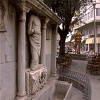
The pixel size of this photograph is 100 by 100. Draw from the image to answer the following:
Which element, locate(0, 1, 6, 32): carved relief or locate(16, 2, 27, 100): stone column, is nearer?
locate(0, 1, 6, 32): carved relief

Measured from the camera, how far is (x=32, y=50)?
169 inches

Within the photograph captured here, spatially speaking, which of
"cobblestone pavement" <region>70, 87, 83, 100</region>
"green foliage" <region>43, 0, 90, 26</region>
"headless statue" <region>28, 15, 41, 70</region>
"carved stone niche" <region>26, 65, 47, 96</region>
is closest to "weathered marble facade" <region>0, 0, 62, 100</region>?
"carved stone niche" <region>26, 65, 47, 96</region>

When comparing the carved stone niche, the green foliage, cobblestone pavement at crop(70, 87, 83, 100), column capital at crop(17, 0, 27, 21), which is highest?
the green foliage

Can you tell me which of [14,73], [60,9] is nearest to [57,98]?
[14,73]

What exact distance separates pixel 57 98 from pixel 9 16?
411cm

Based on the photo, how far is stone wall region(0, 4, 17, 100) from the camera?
124 inches

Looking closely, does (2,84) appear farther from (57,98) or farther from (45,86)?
(57,98)

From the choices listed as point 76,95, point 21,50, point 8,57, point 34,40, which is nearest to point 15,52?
point 21,50

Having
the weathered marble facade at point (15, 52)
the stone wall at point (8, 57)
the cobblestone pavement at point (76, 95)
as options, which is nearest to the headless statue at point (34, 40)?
the weathered marble facade at point (15, 52)

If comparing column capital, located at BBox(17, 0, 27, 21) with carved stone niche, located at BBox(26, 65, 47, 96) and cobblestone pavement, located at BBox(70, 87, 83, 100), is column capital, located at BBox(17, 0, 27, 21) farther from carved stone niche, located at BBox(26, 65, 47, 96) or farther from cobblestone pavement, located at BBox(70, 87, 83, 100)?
cobblestone pavement, located at BBox(70, 87, 83, 100)

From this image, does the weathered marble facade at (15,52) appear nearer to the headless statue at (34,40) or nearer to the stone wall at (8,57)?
the stone wall at (8,57)

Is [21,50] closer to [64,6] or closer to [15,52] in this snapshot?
[15,52]

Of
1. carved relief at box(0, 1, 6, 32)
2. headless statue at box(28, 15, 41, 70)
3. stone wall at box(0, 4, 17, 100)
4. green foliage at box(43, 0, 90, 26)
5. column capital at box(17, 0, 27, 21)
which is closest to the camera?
carved relief at box(0, 1, 6, 32)

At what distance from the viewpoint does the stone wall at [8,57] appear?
124 inches
